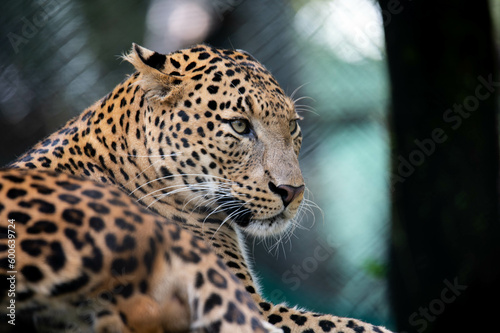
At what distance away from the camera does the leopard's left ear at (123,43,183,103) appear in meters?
3.34

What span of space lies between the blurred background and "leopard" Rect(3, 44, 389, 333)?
85cm

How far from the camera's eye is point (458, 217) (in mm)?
4262

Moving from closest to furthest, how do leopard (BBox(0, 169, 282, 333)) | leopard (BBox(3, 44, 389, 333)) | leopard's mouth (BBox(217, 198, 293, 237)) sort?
leopard (BBox(0, 169, 282, 333)) → leopard (BBox(3, 44, 389, 333)) → leopard's mouth (BBox(217, 198, 293, 237))

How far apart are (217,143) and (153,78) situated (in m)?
0.48

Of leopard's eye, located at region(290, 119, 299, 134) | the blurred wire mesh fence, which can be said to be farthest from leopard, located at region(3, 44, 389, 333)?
the blurred wire mesh fence

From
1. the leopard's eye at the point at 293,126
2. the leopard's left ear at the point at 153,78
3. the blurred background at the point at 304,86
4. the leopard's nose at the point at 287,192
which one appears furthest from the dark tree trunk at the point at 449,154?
the leopard's left ear at the point at 153,78

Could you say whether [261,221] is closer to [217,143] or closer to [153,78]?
[217,143]

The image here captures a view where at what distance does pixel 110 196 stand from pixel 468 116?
2.93 meters

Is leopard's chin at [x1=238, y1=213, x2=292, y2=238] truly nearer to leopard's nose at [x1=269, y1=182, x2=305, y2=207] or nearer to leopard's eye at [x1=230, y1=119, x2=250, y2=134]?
leopard's nose at [x1=269, y1=182, x2=305, y2=207]

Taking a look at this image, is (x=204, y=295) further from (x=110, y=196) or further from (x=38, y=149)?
(x=38, y=149)

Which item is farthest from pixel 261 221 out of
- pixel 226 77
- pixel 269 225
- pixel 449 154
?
pixel 449 154

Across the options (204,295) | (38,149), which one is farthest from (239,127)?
(204,295)

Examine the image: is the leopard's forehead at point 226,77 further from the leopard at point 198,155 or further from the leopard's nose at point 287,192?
the leopard's nose at point 287,192

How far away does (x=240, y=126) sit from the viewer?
Result: 139 inches
